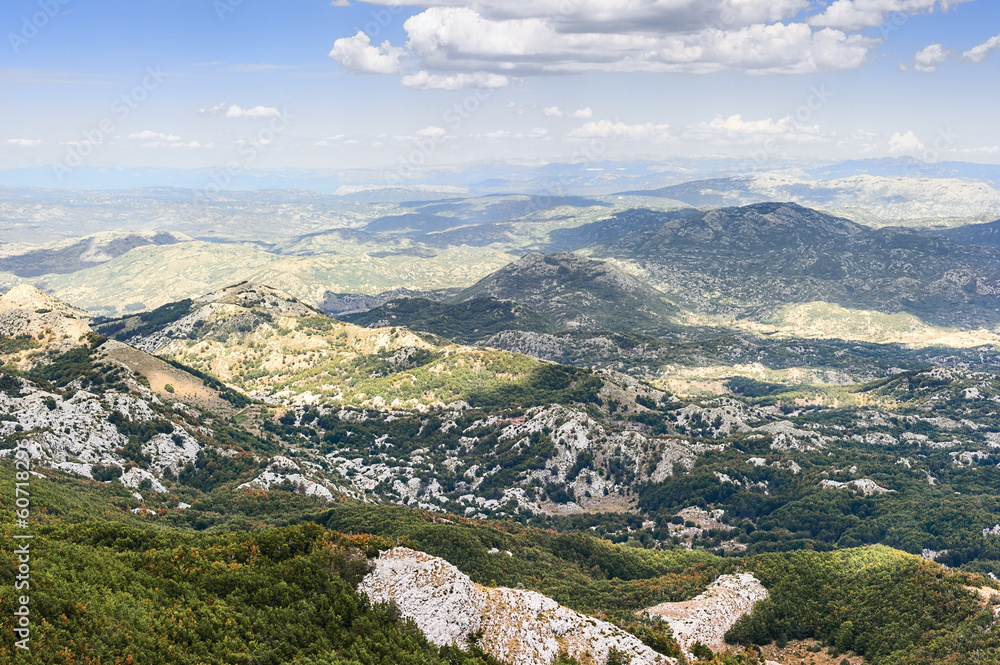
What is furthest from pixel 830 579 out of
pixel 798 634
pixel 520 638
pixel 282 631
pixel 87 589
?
pixel 87 589

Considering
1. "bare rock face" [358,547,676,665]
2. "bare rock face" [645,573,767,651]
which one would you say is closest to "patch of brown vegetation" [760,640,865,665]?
"bare rock face" [645,573,767,651]

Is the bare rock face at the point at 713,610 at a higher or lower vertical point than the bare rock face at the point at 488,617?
lower

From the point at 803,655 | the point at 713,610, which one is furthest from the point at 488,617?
the point at 803,655

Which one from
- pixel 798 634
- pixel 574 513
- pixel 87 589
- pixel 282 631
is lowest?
pixel 574 513

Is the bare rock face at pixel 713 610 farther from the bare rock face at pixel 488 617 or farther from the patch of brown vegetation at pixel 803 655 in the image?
the bare rock face at pixel 488 617

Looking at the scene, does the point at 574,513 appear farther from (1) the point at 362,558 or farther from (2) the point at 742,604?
(1) the point at 362,558

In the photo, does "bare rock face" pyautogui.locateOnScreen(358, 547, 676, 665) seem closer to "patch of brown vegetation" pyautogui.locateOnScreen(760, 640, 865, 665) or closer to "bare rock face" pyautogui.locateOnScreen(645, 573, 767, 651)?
"bare rock face" pyautogui.locateOnScreen(645, 573, 767, 651)

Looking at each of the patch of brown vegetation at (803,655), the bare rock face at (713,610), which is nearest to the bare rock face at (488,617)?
the bare rock face at (713,610)
